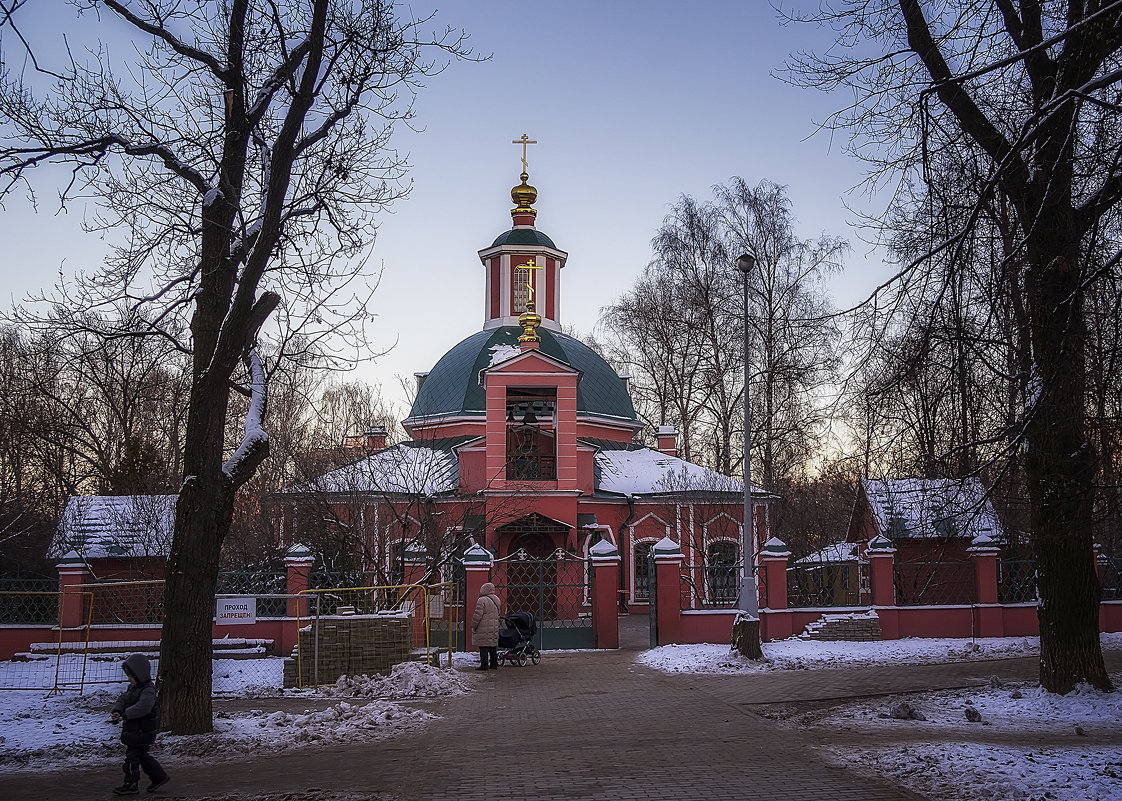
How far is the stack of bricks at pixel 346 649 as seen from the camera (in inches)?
575

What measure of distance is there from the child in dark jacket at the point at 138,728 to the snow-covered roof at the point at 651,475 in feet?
73.8

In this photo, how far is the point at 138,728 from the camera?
8633 mm

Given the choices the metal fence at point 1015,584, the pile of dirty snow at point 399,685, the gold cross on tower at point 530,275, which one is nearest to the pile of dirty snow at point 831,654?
the metal fence at point 1015,584

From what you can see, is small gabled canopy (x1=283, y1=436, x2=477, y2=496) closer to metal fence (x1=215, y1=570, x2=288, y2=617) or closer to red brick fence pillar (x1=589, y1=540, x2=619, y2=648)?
metal fence (x1=215, y1=570, x2=288, y2=617)

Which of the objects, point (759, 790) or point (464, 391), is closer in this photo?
point (759, 790)

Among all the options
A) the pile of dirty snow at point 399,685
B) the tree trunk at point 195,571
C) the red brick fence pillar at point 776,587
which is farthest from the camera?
the red brick fence pillar at point 776,587

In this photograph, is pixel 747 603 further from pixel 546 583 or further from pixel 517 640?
pixel 546 583

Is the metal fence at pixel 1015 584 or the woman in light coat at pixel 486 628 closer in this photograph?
the woman in light coat at pixel 486 628

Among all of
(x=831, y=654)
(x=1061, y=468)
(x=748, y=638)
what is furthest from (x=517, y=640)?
(x=1061, y=468)

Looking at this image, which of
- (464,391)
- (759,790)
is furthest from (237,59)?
(464,391)

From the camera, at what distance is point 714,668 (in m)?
16.9

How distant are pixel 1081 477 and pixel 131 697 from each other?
8.72 m

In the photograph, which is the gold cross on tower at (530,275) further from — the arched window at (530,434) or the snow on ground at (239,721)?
the snow on ground at (239,721)

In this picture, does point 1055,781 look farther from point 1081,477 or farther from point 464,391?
point 464,391
